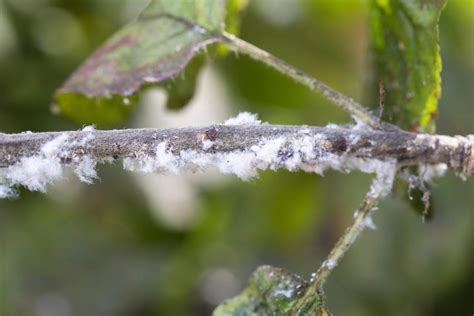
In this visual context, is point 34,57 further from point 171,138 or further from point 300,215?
point 171,138

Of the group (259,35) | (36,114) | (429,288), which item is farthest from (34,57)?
(429,288)

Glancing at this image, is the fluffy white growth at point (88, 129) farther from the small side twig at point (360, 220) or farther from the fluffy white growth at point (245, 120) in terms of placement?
the small side twig at point (360, 220)

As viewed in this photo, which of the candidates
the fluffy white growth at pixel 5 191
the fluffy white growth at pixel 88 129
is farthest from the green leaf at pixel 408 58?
the fluffy white growth at pixel 5 191

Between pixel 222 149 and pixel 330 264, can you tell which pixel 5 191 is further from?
pixel 330 264

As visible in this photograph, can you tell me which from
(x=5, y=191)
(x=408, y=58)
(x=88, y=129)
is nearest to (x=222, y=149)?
(x=88, y=129)

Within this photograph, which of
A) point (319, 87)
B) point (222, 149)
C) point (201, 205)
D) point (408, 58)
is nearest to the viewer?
point (222, 149)

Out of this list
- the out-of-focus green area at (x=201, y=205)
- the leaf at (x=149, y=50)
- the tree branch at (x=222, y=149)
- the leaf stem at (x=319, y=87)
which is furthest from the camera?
the out-of-focus green area at (x=201, y=205)
